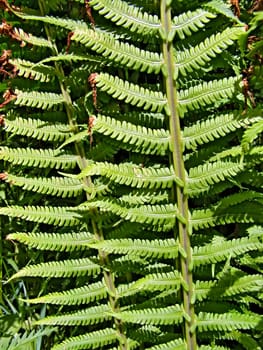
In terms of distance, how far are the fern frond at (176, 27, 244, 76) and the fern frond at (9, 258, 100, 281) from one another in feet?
2.24

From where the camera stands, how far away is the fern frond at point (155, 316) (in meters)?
1.67

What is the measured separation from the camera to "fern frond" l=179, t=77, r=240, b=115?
1570mm

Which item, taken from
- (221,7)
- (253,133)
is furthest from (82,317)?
(221,7)

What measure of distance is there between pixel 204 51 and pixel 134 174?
406 millimetres

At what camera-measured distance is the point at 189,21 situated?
1541 mm

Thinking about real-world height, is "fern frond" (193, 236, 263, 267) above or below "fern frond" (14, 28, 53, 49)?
below

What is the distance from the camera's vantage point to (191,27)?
5.06ft

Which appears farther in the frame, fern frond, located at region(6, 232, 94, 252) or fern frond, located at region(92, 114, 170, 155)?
fern frond, located at region(6, 232, 94, 252)

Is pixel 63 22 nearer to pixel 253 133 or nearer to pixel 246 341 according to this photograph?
pixel 253 133

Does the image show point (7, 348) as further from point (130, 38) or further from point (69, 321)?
point (130, 38)

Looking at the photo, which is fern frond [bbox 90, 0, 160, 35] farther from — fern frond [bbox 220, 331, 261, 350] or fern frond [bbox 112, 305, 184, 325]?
fern frond [bbox 220, 331, 261, 350]

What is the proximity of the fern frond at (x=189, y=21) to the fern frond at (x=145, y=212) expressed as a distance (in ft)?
1.66

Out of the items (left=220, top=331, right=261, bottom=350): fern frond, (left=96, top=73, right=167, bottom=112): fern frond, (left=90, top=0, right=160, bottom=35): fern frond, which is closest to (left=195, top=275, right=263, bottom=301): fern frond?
(left=220, top=331, right=261, bottom=350): fern frond

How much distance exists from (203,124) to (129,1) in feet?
1.38
